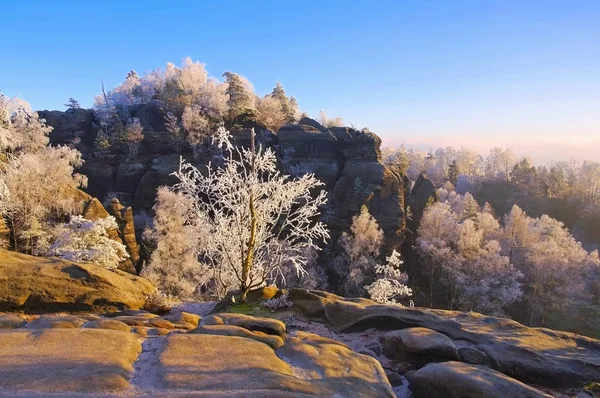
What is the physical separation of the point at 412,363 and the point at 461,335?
2.08 m

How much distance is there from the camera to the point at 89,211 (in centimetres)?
2669

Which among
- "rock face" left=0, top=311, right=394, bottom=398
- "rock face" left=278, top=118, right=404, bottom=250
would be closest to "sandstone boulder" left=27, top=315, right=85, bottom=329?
"rock face" left=0, top=311, right=394, bottom=398

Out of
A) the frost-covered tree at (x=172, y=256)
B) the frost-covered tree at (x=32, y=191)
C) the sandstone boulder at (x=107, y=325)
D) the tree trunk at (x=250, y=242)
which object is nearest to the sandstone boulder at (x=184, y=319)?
the sandstone boulder at (x=107, y=325)

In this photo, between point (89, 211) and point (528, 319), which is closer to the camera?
point (89, 211)

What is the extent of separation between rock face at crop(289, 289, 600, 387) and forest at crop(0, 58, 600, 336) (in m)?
2.09

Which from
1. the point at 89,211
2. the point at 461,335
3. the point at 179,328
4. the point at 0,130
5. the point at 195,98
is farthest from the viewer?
the point at 195,98

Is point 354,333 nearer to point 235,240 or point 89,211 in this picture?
point 235,240

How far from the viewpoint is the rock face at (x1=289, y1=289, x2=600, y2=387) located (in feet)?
21.5

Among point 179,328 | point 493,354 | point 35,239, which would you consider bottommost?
point 35,239

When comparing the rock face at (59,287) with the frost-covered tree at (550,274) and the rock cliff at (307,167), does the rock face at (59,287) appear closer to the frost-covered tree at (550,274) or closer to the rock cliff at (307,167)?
the rock cliff at (307,167)

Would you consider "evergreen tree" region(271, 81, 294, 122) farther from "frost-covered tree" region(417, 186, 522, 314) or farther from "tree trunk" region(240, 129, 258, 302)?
"tree trunk" region(240, 129, 258, 302)

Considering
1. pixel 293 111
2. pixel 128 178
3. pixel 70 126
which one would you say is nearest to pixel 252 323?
pixel 128 178

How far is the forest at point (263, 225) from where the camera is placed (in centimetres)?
1116

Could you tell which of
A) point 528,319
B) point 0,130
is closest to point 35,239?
point 0,130
